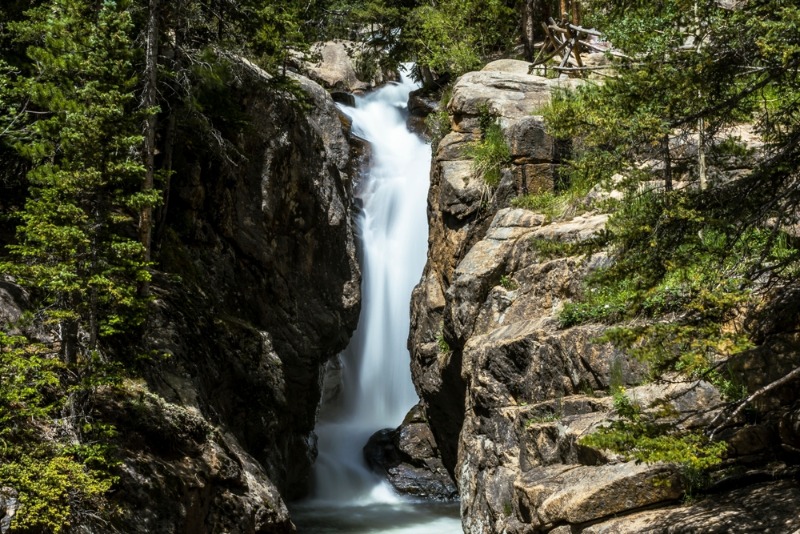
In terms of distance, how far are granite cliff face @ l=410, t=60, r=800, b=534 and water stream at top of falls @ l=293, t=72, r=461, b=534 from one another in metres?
5.51

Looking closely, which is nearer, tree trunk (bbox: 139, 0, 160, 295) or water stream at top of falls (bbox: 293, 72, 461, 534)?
tree trunk (bbox: 139, 0, 160, 295)

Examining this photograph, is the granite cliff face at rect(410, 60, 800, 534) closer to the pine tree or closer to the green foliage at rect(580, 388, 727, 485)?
the green foliage at rect(580, 388, 727, 485)

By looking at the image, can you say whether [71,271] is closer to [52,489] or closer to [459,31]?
[52,489]

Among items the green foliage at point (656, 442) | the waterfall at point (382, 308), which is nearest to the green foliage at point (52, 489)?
the green foliage at point (656, 442)

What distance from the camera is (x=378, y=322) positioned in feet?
85.3

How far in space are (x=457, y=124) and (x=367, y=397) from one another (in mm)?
11400

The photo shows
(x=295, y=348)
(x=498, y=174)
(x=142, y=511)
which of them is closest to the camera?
(x=142, y=511)

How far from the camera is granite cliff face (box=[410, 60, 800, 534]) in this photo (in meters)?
7.28

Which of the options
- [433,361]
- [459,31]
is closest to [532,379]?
[433,361]

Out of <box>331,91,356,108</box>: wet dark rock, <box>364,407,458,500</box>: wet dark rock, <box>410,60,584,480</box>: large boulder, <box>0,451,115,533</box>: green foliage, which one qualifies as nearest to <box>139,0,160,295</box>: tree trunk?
<box>0,451,115,533</box>: green foliage

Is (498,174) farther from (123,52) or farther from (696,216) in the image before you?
(696,216)

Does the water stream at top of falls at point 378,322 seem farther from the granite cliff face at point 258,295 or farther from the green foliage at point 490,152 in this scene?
the green foliage at point 490,152

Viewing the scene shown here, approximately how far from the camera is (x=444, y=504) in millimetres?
19891

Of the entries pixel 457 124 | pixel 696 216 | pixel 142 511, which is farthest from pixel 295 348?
pixel 696 216
